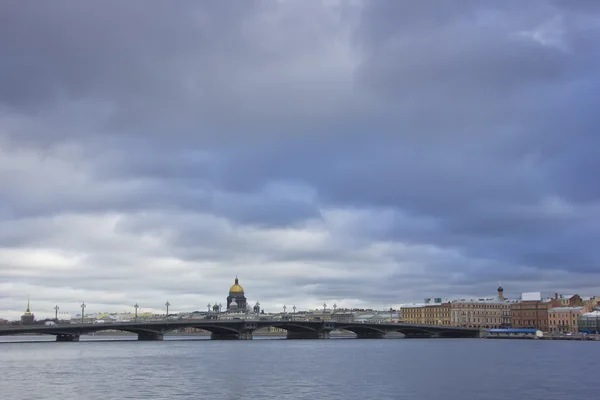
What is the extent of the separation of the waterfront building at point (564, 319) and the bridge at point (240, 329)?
28.8 metres

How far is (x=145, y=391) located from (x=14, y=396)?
770 centimetres

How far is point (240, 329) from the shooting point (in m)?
149

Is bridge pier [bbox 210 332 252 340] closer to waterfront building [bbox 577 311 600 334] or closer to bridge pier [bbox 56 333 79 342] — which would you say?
bridge pier [bbox 56 333 79 342]

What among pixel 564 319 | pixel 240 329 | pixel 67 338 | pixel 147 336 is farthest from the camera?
pixel 564 319

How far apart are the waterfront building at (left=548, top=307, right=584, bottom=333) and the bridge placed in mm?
28839

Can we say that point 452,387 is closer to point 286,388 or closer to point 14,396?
point 286,388

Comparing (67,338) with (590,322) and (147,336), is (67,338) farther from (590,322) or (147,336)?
(590,322)

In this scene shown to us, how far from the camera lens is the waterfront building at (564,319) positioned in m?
189

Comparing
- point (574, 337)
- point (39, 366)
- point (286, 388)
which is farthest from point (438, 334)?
point (286, 388)

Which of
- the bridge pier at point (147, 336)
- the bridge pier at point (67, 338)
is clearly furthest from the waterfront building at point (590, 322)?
the bridge pier at point (67, 338)

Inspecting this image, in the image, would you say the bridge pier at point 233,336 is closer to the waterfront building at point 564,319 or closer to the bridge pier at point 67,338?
the bridge pier at point 67,338

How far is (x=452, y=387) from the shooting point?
48.3 meters

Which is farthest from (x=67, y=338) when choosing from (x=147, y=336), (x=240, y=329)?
(x=240, y=329)

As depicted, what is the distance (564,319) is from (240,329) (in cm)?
9286
